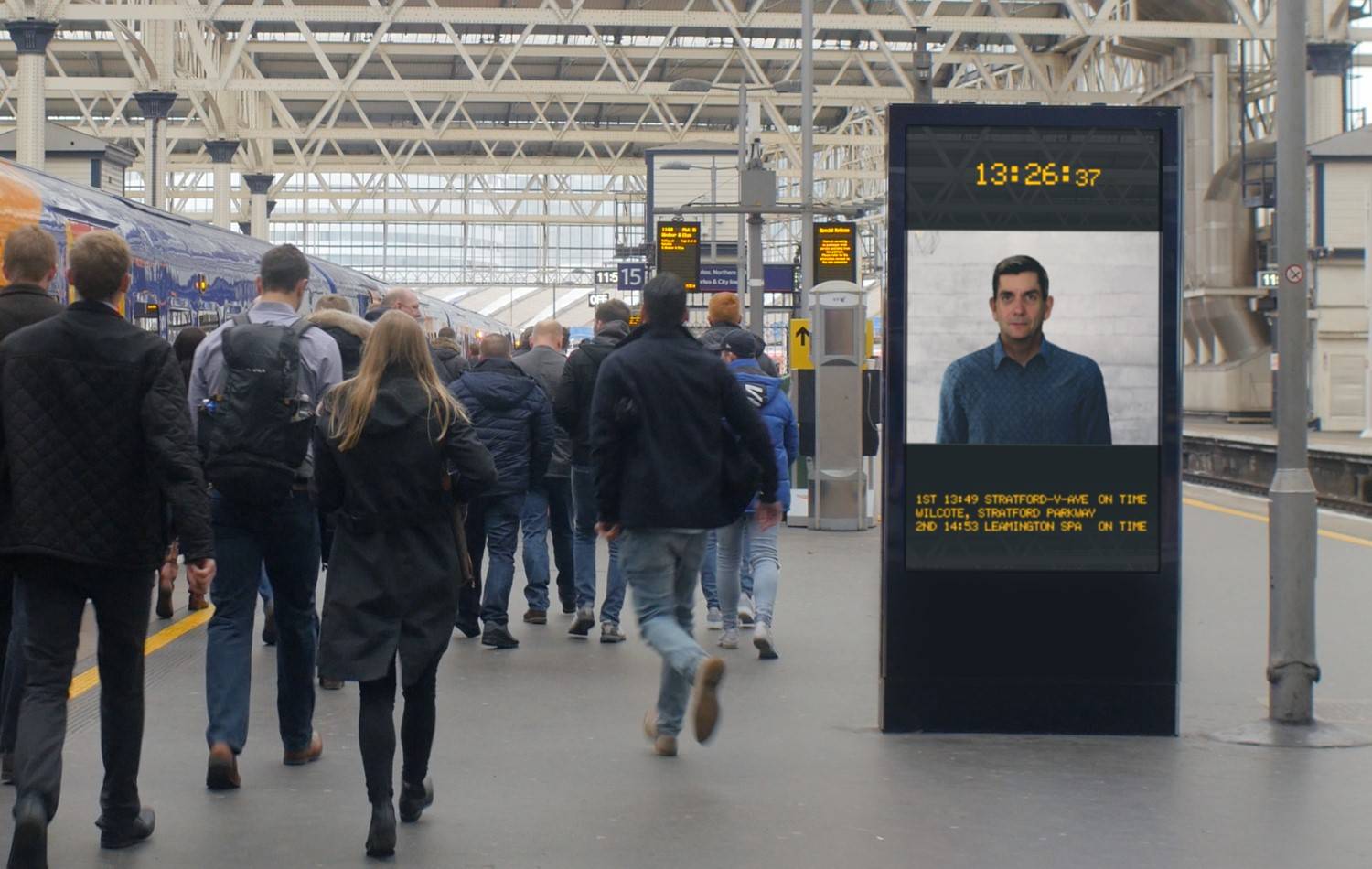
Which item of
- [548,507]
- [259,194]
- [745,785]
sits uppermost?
[259,194]

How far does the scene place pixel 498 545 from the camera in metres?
10.4

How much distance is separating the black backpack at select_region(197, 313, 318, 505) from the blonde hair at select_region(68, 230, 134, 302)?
0.78m

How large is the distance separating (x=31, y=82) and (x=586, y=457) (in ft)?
63.4

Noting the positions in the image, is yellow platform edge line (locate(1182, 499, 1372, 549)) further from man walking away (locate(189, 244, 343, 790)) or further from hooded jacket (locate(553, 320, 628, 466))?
man walking away (locate(189, 244, 343, 790))

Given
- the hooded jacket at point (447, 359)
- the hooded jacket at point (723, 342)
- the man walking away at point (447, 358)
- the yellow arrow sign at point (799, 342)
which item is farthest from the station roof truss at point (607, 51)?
the hooded jacket at point (723, 342)

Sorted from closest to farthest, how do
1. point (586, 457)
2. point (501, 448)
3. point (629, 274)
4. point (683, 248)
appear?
point (501, 448)
point (586, 457)
point (683, 248)
point (629, 274)

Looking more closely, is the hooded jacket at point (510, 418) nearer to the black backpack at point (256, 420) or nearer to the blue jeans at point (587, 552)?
the blue jeans at point (587, 552)

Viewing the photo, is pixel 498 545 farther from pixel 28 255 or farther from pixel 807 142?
pixel 807 142

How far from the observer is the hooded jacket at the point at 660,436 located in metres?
7.08

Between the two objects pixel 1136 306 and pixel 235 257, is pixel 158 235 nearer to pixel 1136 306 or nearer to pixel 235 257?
pixel 235 257

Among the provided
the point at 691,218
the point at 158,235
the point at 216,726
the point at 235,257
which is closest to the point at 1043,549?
the point at 216,726

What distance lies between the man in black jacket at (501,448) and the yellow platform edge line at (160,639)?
1436 millimetres

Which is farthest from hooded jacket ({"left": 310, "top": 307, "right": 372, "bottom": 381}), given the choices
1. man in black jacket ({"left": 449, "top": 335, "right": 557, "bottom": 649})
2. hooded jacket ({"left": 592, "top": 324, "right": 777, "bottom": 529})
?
hooded jacket ({"left": 592, "top": 324, "right": 777, "bottom": 529})

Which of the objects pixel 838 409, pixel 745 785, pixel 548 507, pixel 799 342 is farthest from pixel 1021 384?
pixel 799 342
